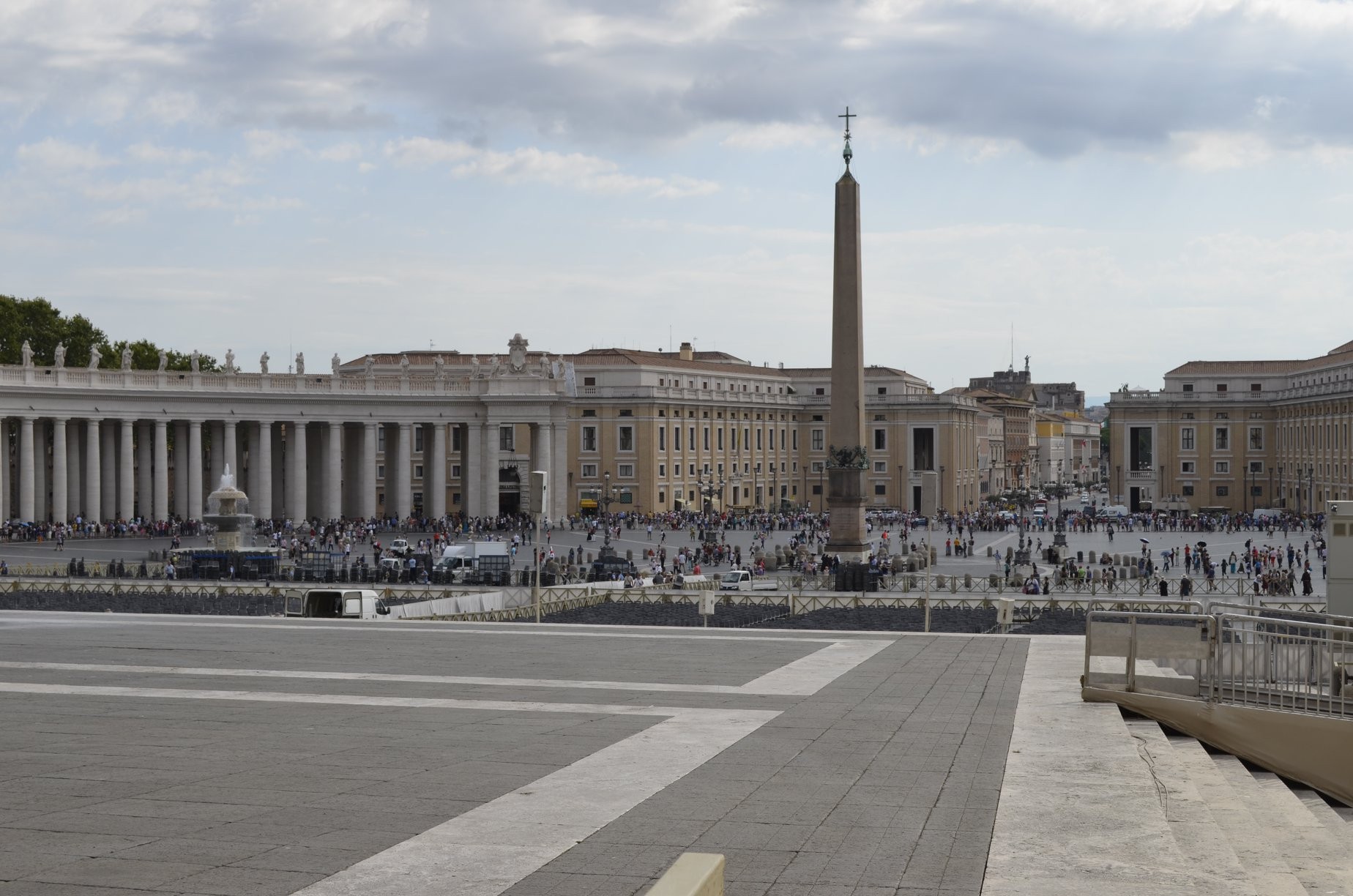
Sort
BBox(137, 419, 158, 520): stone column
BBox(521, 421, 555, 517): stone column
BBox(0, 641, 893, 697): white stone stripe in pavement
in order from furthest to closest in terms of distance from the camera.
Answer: BBox(521, 421, 555, 517): stone column, BBox(137, 419, 158, 520): stone column, BBox(0, 641, 893, 697): white stone stripe in pavement

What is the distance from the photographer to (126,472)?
76.3 m

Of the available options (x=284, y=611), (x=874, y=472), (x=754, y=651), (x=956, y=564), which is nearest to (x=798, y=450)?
(x=874, y=472)

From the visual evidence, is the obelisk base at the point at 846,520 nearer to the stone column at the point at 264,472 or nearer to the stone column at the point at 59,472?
the stone column at the point at 264,472

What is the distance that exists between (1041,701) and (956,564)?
49027 mm

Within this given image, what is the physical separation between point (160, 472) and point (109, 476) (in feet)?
9.98

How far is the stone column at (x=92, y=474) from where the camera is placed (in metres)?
74.1

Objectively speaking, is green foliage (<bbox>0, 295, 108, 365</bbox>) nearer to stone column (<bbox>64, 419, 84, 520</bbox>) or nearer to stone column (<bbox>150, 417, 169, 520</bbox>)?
stone column (<bbox>64, 419, 84, 520</bbox>)

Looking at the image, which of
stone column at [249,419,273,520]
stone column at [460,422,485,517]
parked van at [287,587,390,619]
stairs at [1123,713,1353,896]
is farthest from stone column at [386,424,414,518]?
stairs at [1123,713,1353,896]

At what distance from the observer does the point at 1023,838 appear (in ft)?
26.7

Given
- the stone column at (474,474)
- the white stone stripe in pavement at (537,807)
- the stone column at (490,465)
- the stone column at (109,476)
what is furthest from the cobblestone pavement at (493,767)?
the stone column at (474,474)

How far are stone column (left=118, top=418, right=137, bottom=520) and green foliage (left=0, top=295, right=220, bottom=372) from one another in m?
7.42

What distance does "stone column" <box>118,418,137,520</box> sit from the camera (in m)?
75.4

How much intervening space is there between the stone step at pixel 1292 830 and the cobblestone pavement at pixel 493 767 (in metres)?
1.67

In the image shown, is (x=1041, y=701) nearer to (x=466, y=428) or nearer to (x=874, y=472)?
(x=466, y=428)
